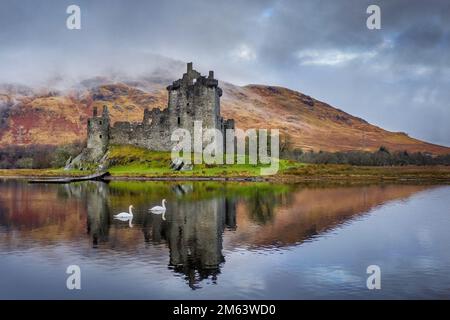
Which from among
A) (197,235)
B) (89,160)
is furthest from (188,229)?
(89,160)

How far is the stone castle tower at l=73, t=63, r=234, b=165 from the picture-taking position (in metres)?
72.6

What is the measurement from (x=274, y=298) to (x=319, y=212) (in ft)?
56.9

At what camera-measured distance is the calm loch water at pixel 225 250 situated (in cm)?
1398

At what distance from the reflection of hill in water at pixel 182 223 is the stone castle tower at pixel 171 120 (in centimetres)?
3399

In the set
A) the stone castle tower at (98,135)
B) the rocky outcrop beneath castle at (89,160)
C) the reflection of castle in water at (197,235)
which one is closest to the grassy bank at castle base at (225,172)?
the rocky outcrop beneath castle at (89,160)

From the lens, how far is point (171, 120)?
248 feet

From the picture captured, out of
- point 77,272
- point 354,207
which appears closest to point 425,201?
point 354,207

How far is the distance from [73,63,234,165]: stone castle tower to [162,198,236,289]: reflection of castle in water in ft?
130

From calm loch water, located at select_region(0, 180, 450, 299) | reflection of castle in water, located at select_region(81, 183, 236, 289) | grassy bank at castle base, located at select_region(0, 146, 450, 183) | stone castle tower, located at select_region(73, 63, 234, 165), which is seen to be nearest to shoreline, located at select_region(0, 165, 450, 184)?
grassy bank at castle base, located at select_region(0, 146, 450, 183)

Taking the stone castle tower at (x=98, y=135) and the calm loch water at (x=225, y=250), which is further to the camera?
the stone castle tower at (x=98, y=135)

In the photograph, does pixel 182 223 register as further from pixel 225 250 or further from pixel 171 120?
pixel 171 120

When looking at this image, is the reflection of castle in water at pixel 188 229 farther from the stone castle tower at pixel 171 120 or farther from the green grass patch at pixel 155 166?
the stone castle tower at pixel 171 120

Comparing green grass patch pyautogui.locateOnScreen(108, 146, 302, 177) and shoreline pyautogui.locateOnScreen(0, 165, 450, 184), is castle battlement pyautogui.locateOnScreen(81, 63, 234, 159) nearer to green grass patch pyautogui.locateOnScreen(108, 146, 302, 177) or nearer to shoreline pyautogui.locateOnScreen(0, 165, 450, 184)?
green grass patch pyautogui.locateOnScreen(108, 146, 302, 177)

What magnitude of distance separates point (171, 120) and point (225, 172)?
1610 centimetres
